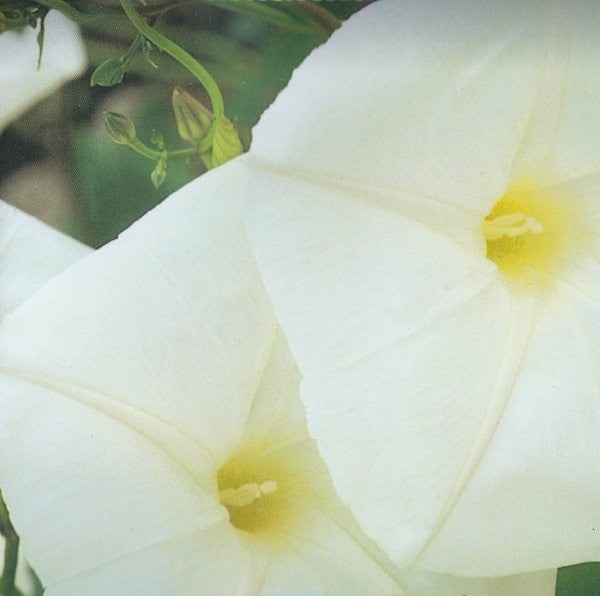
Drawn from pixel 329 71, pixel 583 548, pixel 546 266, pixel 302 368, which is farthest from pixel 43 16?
pixel 583 548

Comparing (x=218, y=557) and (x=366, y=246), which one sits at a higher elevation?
(x=366, y=246)

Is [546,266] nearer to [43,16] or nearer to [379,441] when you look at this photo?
[379,441]

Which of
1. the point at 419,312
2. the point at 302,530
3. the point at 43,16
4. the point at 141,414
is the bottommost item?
the point at 302,530

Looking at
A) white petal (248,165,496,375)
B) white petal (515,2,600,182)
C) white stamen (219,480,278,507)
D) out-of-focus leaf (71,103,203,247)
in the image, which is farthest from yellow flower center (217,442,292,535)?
white petal (515,2,600,182)

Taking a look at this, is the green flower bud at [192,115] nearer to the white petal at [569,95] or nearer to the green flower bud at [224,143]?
the green flower bud at [224,143]

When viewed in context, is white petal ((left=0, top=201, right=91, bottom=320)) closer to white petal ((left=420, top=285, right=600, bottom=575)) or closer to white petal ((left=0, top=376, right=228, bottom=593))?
white petal ((left=0, top=376, right=228, bottom=593))

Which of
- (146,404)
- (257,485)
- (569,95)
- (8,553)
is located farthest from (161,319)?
(569,95)
